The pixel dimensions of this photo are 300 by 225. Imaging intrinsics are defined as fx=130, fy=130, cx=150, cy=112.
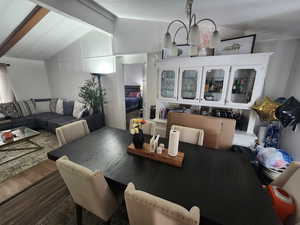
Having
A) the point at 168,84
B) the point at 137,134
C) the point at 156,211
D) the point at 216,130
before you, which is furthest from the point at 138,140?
the point at 168,84

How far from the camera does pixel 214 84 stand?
2.20 m

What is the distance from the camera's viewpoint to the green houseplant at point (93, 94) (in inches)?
136

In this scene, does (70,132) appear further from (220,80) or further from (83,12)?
(220,80)

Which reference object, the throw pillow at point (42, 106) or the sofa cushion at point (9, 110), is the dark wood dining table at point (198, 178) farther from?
the throw pillow at point (42, 106)

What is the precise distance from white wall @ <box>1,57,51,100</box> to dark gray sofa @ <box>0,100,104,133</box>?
998 millimetres

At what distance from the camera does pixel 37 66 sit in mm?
4449

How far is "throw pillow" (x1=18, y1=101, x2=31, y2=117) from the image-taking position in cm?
383

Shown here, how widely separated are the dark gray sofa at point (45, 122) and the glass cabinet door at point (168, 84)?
212 centimetres

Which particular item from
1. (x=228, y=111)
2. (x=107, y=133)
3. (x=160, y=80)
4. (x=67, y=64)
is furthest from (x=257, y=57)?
(x=67, y=64)

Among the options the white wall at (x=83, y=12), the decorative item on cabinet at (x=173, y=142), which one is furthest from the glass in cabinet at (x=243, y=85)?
the white wall at (x=83, y=12)

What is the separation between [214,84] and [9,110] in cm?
524

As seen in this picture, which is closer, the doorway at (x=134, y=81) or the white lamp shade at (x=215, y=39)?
the white lamp shade at (x=215, y=39)

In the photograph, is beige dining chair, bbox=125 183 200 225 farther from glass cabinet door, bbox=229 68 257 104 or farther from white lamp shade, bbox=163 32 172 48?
glass cabinet door, bbox=229 68 257 104

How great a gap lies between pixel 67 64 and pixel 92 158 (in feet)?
13.4
